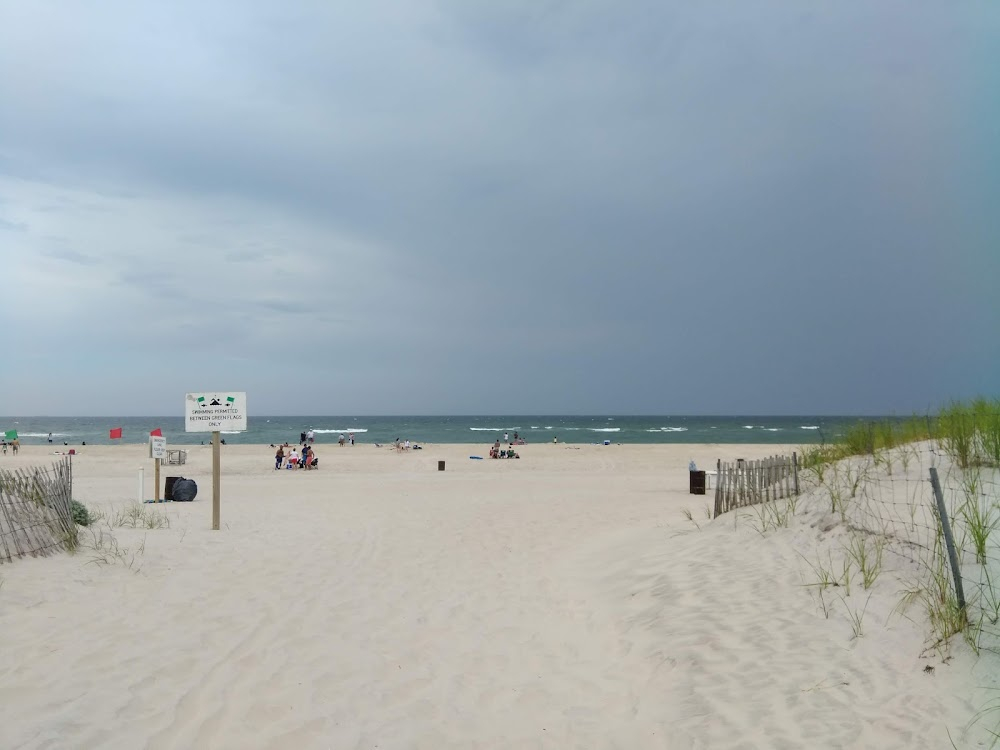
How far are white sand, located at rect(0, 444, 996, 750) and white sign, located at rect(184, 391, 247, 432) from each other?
→ 197 cm

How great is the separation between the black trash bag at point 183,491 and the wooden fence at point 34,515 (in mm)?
7550

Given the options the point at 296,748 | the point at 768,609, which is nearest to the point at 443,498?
the point at 768,609

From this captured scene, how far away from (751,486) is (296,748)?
25.8 feet

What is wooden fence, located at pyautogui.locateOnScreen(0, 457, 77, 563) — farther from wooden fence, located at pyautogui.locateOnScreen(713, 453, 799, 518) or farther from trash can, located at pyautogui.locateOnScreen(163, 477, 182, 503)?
wooden fence, located at pyautogui.locateOnScreen(713, 453, 799, 518)

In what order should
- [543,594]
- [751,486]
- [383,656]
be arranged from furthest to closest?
[751,486] → [543,594] → [383,656]

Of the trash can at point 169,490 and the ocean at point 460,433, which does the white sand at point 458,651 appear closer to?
the trash can at point 169,490

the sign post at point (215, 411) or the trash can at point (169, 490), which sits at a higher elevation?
the sign post at point (215, 411)

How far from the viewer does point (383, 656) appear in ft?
18.1

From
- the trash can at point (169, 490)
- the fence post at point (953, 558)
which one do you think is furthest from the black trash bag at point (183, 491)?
the fence post at point (953, 558)

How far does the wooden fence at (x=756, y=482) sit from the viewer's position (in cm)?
933

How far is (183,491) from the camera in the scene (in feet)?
51.8

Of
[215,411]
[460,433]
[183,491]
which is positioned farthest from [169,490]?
[460,433]

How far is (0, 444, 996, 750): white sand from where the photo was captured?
415 cm

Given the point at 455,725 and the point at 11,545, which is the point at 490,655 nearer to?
the point at 455,725
